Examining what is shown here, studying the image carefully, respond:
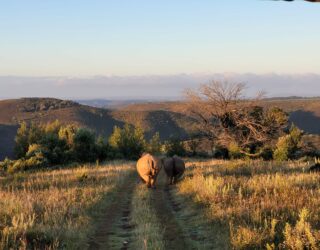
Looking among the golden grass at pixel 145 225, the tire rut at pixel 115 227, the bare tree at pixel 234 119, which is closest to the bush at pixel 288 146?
the bare tree at pixel 234 119

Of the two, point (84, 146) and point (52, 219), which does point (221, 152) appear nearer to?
point (84, 146)

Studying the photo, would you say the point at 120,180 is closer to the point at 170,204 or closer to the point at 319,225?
the point at 170,204

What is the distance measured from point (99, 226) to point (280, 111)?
3209 centimetres

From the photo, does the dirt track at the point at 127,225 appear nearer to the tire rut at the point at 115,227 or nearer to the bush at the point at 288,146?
the tire rut at the point at 115,227

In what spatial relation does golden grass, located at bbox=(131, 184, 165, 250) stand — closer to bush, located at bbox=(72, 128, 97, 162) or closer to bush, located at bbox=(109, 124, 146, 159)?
bush, located at bbox=(72, 128, 97, 162)

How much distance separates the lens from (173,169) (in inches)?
793

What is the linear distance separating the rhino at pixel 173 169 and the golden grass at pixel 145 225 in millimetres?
4246

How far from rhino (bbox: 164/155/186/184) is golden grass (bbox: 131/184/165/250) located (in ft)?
13.9

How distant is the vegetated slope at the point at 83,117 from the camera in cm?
13325

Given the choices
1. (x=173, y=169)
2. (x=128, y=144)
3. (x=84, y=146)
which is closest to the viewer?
(x=173, y=169)

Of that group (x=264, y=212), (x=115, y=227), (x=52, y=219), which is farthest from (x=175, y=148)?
(x=52, y=219)

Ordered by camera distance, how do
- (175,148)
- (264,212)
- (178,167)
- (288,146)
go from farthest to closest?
(175,148), (288,146), (178,167), (264,212)

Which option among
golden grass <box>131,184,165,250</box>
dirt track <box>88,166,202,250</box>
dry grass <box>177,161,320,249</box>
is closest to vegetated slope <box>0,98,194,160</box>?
dirt track <box>88,166,202,250</box>

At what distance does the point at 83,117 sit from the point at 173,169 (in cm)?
12376
